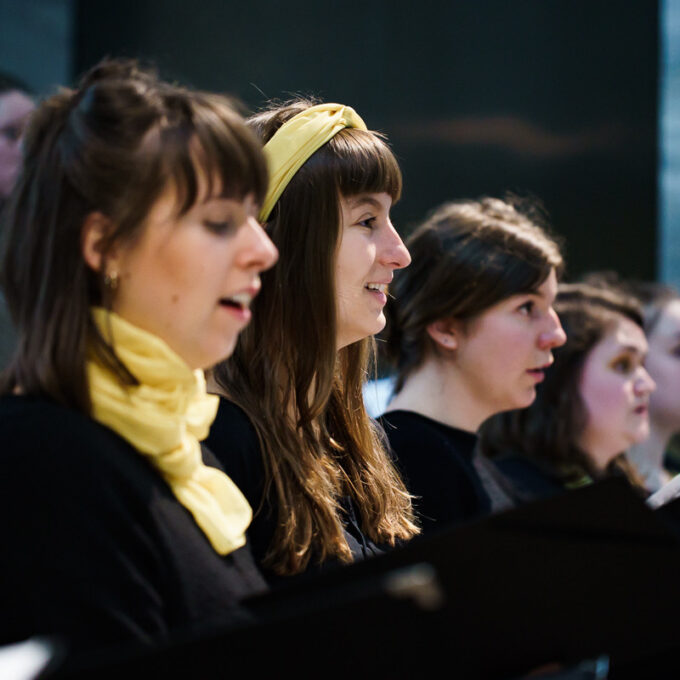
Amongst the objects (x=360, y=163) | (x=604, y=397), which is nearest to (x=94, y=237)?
(x=360, y=163)

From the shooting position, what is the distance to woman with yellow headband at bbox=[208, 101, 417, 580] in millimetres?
1879

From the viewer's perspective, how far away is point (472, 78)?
5109mm

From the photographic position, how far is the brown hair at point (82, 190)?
1323 mm

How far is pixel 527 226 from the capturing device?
2.96 m

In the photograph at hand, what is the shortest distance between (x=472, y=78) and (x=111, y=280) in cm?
409

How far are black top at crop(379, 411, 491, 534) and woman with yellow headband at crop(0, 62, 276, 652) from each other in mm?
1190

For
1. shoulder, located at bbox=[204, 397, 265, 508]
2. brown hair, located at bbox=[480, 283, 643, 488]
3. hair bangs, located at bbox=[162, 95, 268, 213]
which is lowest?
brown hair, located at bbox=[480, 283, 643, 488]

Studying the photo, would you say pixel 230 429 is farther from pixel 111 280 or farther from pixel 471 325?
pixel 471 325

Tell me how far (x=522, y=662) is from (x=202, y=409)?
0.60 metres

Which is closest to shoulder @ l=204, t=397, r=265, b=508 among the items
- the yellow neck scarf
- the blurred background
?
the yellow neck scarf

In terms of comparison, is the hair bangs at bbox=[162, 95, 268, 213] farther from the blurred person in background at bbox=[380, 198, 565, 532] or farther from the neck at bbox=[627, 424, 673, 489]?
the neck at bbox=[627, 424, 673, 489]

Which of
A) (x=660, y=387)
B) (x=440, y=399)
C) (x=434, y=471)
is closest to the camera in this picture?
(x=434, y=471)

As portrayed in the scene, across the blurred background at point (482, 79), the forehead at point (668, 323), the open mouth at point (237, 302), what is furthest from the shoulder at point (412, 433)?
the blurred background at point (482, 79)

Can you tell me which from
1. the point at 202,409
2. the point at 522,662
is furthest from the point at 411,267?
the point at 522,662
